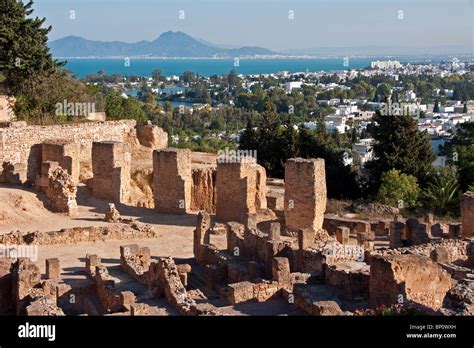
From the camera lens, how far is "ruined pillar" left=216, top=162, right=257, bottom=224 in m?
26.8

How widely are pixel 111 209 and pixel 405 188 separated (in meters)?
15.3

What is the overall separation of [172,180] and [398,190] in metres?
12.3

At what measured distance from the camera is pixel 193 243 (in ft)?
77.3

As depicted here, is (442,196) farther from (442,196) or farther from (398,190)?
(398,190)

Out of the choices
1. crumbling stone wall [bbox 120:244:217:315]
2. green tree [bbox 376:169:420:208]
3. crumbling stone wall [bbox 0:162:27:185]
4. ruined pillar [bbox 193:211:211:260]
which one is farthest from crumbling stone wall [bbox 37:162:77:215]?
green tree [bbox 376:169:420:208]

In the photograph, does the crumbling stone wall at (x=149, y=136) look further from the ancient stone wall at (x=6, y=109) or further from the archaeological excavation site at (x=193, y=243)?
the ancient stone wall at (x=6, y=109)

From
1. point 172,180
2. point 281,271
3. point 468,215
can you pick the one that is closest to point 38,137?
point 172,180

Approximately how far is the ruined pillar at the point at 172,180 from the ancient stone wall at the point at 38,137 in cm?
568

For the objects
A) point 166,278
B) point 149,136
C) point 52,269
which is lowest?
point 52,269

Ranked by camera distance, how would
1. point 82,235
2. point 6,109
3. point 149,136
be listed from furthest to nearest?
point 149,136, point 6,109, point 82,235

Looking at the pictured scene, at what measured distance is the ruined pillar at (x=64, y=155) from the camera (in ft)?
98.8

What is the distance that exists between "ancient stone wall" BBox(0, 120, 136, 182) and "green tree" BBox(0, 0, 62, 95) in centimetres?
509

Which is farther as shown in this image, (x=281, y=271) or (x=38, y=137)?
(x=38, y=137)
